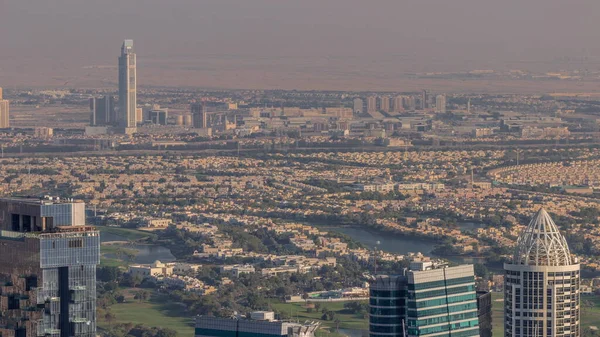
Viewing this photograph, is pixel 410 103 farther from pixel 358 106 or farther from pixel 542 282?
pixel 542 282

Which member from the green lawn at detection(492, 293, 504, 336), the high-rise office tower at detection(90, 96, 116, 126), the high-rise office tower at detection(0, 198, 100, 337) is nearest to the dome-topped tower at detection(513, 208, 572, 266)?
the green lawn at detection(492, 293, 504, 336)

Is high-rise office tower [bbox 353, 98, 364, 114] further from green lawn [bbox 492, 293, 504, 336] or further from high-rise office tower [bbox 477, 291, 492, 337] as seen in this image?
high-rise office tower [bbox 477, 291, 492, 337]

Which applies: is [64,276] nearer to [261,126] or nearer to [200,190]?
[200,190]

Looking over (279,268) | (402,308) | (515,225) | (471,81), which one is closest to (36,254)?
(402,308)

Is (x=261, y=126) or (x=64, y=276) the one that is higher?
(x=64, y=276)

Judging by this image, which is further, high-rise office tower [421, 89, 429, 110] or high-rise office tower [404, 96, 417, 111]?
high-rise office tower [404, 96, 417, 111]

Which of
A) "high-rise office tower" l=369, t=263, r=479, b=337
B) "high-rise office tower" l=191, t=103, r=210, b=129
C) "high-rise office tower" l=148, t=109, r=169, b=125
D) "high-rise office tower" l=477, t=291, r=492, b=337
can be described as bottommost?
"high-rise office tower" l=148, t=109, r=169, b=125
